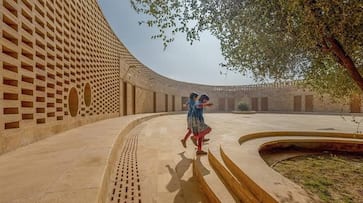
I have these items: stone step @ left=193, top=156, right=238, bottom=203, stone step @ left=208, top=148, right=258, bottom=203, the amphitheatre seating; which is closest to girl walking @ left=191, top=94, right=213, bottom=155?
stone step @ left=208, top=148, right=258, bottom=203

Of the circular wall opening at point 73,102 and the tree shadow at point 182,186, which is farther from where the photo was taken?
the circular wall opening at point 73,102

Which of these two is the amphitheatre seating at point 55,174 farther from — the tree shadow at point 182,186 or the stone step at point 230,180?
the stone step at point 230,180

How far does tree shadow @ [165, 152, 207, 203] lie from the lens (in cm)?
243

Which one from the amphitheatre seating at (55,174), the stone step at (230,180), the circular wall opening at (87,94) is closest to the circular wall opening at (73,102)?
the circular wall opening at (87,94)

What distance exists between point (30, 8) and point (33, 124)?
7.49ft

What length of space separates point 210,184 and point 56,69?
182 inches

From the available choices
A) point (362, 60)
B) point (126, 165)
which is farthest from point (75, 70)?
point (362, 60)

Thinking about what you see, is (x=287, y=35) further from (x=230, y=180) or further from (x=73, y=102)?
(x=73, y=102)

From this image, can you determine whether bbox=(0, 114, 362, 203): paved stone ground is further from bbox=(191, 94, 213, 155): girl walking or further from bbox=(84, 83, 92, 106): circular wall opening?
bbox=(84, 83, 92, 106): circular wall opening

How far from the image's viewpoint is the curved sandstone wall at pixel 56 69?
116 inches

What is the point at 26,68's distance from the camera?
342 centimetres

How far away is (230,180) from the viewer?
8.30 feet

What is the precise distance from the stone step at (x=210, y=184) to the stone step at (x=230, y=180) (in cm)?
7

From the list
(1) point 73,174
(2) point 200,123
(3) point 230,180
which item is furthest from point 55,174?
(2) point 200,123
